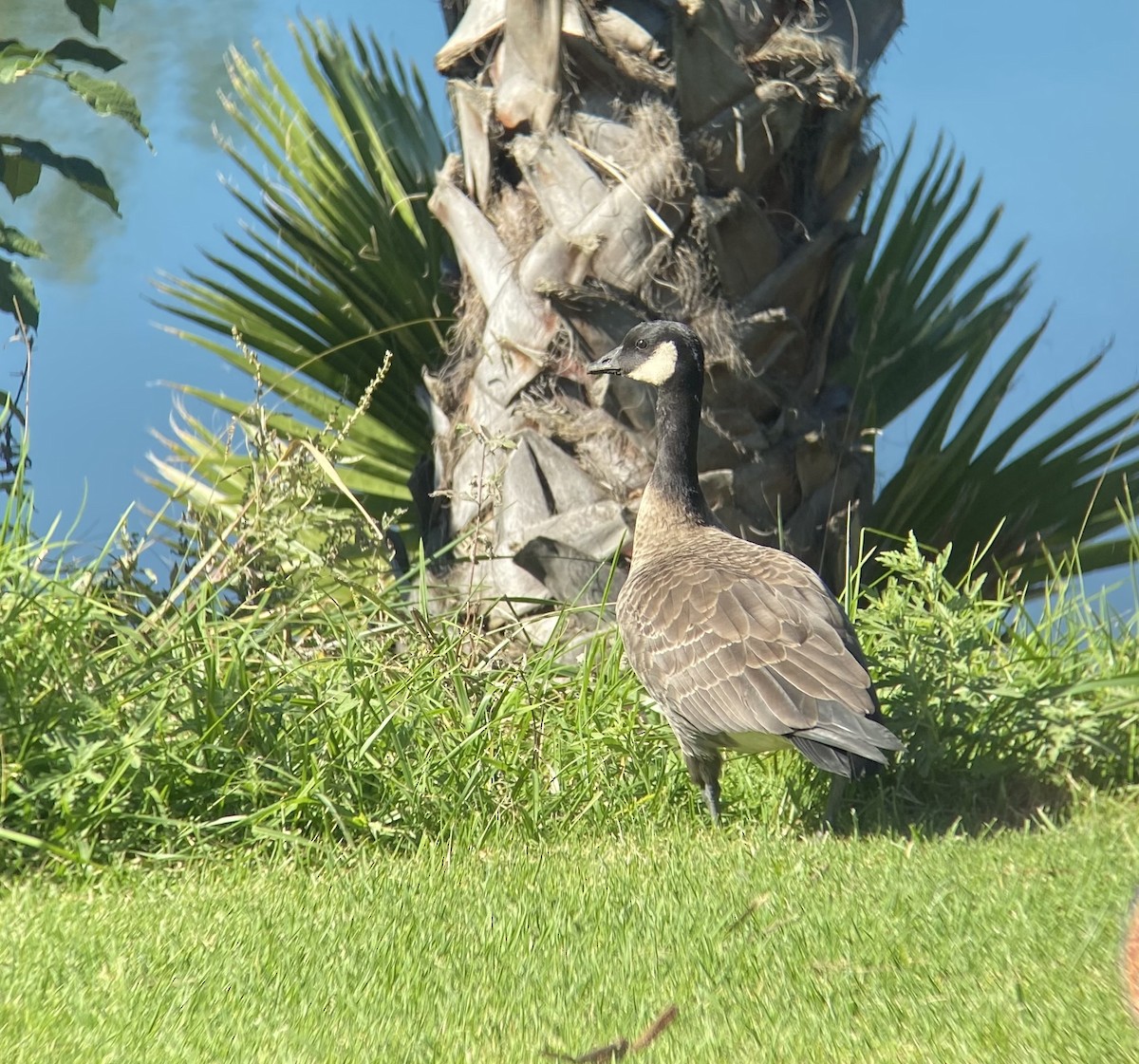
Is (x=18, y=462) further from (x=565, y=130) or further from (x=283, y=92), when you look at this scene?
(x=283, y=92)

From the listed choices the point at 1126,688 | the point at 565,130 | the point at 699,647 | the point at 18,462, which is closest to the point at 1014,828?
the point at 1126,688

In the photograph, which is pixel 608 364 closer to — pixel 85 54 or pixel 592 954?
pixel 85 54

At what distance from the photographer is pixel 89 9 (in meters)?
4.80

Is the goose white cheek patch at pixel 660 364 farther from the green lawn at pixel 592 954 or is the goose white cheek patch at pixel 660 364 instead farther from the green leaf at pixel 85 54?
the green leaf at pixel 85 54

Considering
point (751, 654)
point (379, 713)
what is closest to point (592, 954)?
point (751, 654)

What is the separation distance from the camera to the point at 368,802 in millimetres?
4430

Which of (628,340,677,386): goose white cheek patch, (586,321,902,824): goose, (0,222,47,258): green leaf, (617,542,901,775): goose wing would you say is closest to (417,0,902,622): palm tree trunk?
(628,340,677,386): goose white cheek patch

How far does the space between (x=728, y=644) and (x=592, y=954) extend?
4.48 feet

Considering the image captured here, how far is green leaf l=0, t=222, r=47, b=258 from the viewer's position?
16.2 ft

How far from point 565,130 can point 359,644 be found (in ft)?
8.13

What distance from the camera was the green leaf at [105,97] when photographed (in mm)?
4574

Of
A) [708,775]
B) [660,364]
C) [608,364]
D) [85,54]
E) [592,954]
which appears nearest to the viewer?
[592,954]

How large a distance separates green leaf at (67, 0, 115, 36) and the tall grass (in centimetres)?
168

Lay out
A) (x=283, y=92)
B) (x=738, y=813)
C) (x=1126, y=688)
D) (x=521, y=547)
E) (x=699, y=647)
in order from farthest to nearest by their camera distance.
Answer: (x=283, y=92)
(x=521, y=547)
(x=1126, y=688)
(x=738, y=813)
(x=699, y=647)
